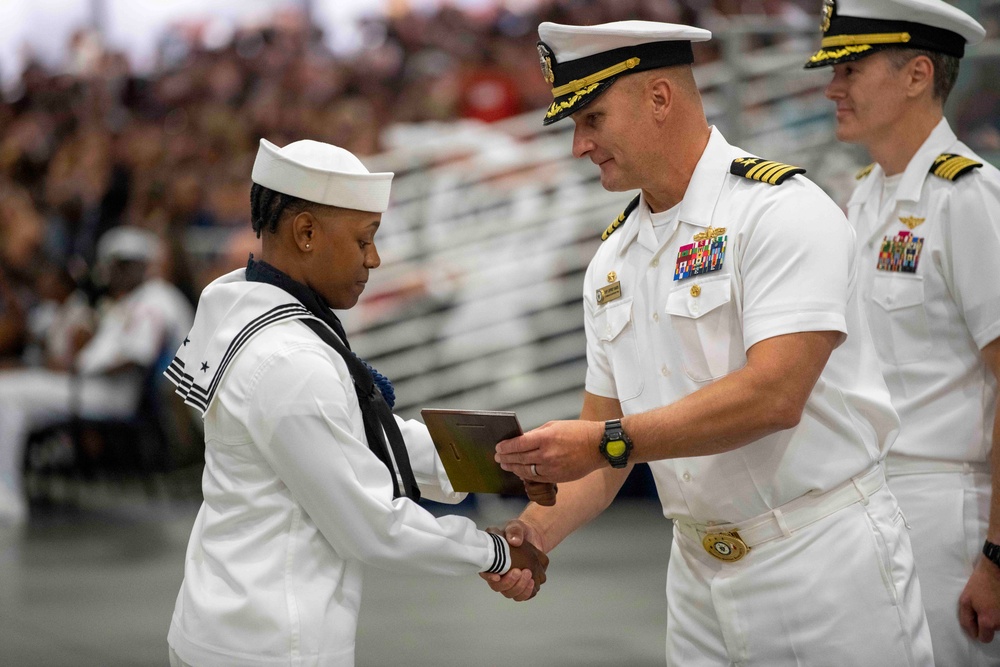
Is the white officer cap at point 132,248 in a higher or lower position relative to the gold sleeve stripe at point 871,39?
lower

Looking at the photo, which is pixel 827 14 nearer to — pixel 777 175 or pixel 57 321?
pixel 777 175

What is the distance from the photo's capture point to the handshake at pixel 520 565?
226 cm

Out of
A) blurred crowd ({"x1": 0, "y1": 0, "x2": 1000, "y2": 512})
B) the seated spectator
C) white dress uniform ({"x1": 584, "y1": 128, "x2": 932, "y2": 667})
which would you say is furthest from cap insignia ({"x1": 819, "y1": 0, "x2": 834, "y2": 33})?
the seated spectator

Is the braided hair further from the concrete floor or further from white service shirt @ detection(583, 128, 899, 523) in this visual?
the concrete floor

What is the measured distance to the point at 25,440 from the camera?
699 centimetres

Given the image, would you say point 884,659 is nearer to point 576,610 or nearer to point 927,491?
point 927,491

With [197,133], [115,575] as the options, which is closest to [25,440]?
[115,575]

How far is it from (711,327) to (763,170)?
0.98 ft

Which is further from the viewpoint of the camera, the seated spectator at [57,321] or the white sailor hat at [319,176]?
the seated spectator at [57,321]

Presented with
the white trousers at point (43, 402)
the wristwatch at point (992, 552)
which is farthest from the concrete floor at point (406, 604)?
the wristwatch at point (992, 552)

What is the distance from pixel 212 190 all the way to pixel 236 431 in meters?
6.44

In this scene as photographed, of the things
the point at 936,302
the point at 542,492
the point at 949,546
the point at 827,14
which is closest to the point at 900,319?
the point at 936,302

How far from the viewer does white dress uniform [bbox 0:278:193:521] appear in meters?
6.62

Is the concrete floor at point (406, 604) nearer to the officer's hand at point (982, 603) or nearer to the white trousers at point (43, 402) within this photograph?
the white trousers at point (43, 402)
